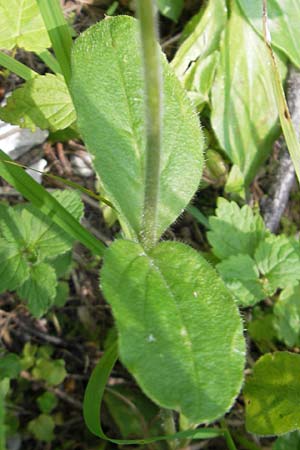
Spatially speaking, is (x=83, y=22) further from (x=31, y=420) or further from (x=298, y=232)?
(x=31, y=420)

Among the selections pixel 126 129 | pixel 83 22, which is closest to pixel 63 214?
pixel 126 129

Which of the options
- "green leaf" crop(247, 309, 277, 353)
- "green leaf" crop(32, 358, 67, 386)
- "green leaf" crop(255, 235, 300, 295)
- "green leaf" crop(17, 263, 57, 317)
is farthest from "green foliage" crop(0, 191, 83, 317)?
"green leaf" crop(247, 309, 277, 353)

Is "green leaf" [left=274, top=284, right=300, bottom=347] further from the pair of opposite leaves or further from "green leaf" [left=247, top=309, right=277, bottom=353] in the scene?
the pair of opposite leaves

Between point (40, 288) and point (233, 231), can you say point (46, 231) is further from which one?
point (233, 231)

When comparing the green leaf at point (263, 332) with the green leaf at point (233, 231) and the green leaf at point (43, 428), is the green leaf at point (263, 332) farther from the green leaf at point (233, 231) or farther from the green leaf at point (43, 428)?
the green leaf at point (43, 428)

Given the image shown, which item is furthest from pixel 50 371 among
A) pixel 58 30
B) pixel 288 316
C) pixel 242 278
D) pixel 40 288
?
pixel 58 30

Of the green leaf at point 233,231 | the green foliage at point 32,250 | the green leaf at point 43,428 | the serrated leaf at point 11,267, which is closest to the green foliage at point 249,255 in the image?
the green leaf at point 233,231
